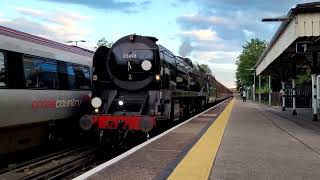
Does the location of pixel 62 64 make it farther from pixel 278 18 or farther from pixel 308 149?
pixel 278 18

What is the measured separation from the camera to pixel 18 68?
11.9m

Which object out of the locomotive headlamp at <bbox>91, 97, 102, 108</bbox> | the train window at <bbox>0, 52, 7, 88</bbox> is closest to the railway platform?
the locomotive headlamp at <bbox>91, 97, 102, 108</bbox>

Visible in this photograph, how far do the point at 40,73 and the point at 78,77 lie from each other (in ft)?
9.76

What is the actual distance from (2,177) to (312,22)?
12336 millimetres

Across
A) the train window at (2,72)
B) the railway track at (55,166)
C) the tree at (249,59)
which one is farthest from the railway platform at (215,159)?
the tree at (249,59)

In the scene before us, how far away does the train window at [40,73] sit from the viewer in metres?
12.4

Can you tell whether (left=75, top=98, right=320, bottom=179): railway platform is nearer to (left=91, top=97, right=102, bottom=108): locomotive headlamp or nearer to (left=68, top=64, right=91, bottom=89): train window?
(left=91, top=97, right=102, bottom=108): locomotive headlamp

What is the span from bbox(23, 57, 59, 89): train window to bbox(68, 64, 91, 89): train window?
45.5 inches

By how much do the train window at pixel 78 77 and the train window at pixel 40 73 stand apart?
1156 millimetres

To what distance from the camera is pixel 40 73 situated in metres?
13.1

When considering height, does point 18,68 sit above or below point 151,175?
above

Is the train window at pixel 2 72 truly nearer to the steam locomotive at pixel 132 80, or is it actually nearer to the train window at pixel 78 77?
the steam locomotive at pixel 132 80

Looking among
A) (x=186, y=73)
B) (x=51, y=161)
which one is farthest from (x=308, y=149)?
(x=186, y=73)

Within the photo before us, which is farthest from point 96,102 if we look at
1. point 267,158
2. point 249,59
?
point 249,59
